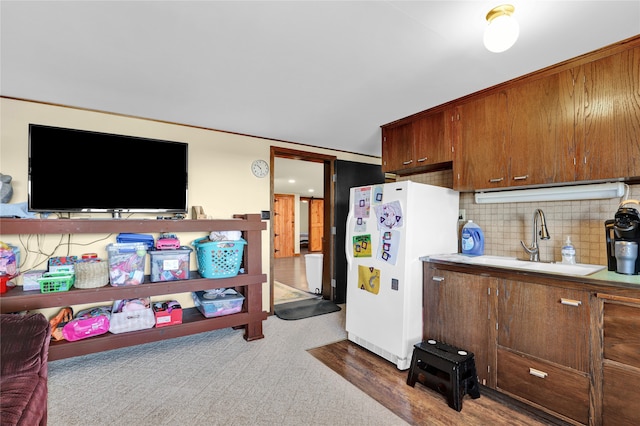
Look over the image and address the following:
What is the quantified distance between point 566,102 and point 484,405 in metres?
2.00

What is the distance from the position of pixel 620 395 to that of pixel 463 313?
32.6 inches

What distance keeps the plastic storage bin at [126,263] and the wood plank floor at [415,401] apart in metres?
1.65

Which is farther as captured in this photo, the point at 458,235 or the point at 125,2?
the point at 458,235

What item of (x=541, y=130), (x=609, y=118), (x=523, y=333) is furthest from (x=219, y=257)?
(x=609, y=118)

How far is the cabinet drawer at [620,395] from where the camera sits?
1.49 m

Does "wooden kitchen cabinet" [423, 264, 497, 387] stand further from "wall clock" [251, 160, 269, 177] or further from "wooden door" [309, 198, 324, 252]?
"wooden door" [309, 198, 324, 252]

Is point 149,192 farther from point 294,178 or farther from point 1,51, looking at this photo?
point 294,178

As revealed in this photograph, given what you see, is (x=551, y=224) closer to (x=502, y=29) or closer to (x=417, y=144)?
(x=417, y=144)

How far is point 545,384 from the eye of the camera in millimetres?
1768

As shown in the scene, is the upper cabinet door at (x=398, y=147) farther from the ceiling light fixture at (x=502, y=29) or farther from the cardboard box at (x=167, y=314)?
the cardboard box at (x=167, y=314)

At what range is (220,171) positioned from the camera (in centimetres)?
330

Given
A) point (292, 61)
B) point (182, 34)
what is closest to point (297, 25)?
point (292, 61)

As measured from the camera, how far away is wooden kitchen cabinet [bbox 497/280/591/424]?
5.43 feet

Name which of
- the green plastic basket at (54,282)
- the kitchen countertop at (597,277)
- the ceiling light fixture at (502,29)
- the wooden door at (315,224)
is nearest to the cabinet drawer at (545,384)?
the kitchen countertop at (597,277)
